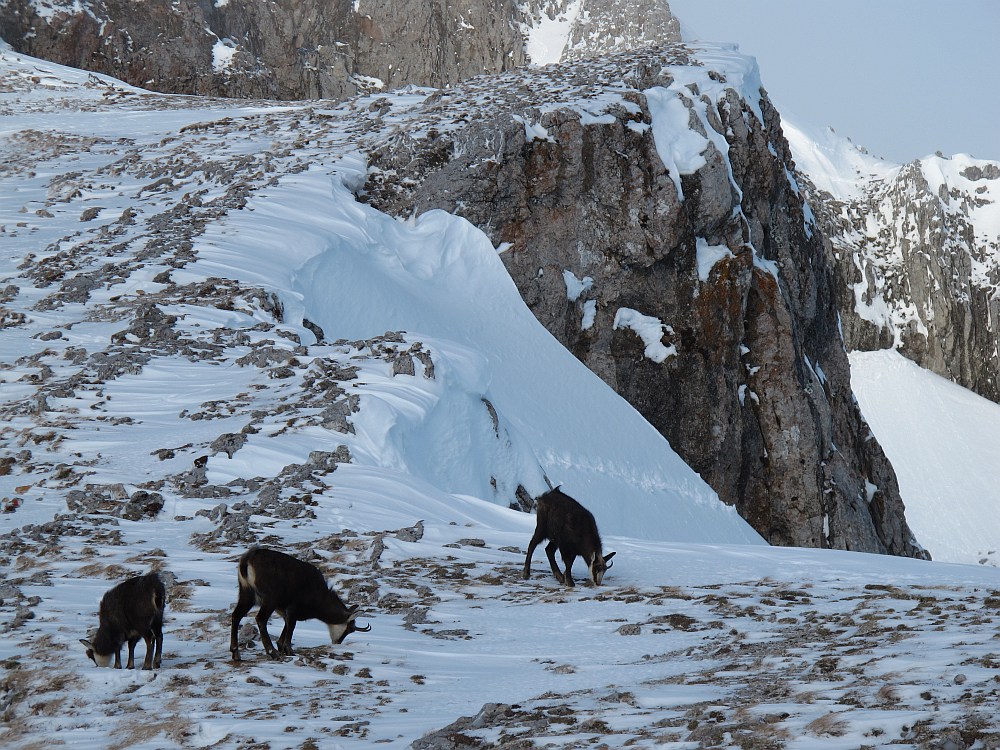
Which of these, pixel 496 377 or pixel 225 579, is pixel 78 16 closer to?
pixel 496 377

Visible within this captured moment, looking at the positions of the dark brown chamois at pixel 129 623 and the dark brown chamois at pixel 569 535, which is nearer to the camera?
the dark brown chamois at pixel 129 623

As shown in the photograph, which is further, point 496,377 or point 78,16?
point 78,16

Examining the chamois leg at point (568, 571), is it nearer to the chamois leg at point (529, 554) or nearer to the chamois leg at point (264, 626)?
the chamois leg at point (529, 554)

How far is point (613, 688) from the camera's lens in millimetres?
4805

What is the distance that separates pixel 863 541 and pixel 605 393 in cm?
1252

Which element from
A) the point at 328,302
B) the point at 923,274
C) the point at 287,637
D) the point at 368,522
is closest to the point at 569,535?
the point at 368,522

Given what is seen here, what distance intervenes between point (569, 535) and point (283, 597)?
9.26ft

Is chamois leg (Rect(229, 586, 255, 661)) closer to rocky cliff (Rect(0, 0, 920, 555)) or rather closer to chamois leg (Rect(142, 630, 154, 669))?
chamois leg (Rect(142, 630, 154, 669))

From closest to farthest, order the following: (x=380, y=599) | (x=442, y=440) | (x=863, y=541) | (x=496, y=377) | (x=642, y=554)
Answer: (x=380, y=599)
(x=642, y=554)
(x=442, y=440)
(x=496, y=377)
(x=863, y=541)

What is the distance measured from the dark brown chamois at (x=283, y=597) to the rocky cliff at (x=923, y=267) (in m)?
89.3

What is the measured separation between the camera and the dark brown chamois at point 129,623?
511 cm

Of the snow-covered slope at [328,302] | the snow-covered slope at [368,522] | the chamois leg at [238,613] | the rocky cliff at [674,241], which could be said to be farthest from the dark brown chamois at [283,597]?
the rocky cliff at [674,241]

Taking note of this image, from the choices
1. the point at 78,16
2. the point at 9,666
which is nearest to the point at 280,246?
the point at 9,666

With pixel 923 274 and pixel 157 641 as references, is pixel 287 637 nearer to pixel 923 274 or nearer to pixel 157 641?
pixel 157 641
